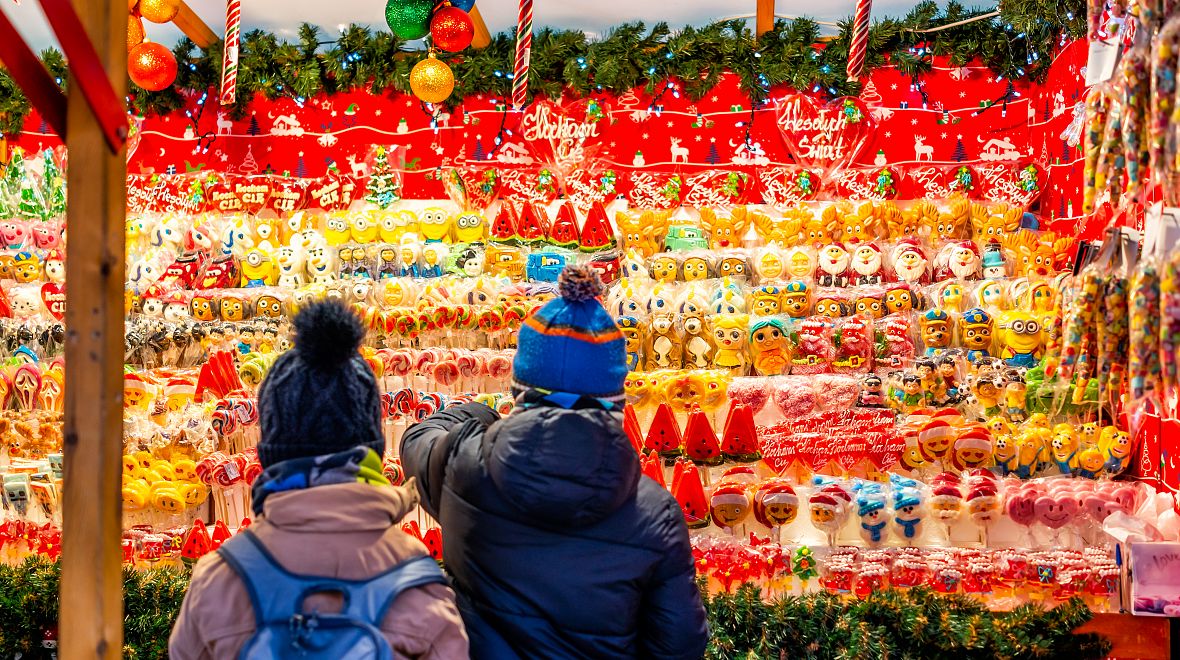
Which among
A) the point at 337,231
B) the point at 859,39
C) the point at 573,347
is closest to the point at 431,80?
the point at 337,231

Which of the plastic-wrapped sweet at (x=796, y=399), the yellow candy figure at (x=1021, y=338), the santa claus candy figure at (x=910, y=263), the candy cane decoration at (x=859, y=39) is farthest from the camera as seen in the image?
the candy cane decoration at (x=859, y=39)

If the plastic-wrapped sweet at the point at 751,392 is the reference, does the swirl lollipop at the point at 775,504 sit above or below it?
below

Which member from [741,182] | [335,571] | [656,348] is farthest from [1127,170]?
[741,182]

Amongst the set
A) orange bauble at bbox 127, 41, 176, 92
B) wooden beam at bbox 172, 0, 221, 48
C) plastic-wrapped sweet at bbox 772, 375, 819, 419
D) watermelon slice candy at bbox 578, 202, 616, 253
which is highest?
wooden beam at bbox 172, 0, 221, 48

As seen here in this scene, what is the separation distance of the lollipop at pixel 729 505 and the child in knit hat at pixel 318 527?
196cm

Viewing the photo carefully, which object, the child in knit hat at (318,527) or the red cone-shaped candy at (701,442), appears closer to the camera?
the child in knit hat at (318,527)

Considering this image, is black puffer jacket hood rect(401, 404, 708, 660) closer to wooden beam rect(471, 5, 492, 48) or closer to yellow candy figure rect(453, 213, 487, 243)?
yellow candy figure rect(453, 213, 487, 243)

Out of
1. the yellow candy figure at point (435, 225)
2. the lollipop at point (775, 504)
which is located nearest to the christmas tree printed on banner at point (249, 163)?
the yellow candy figure at point (435, 225)

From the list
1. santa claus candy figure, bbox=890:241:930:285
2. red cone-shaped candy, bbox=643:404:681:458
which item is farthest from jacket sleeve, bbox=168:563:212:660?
santa claus candy figure, bbox=890:241:930:285

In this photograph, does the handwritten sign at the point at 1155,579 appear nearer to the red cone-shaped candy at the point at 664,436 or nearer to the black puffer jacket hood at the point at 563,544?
the red cone-shaped candy at the point at 664,436

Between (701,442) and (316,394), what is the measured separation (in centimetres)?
230

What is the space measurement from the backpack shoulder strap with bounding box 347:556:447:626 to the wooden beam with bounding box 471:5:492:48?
405 centimetres

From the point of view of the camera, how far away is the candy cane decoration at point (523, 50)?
528 centimetres

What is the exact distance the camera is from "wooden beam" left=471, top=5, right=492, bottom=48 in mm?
5541
